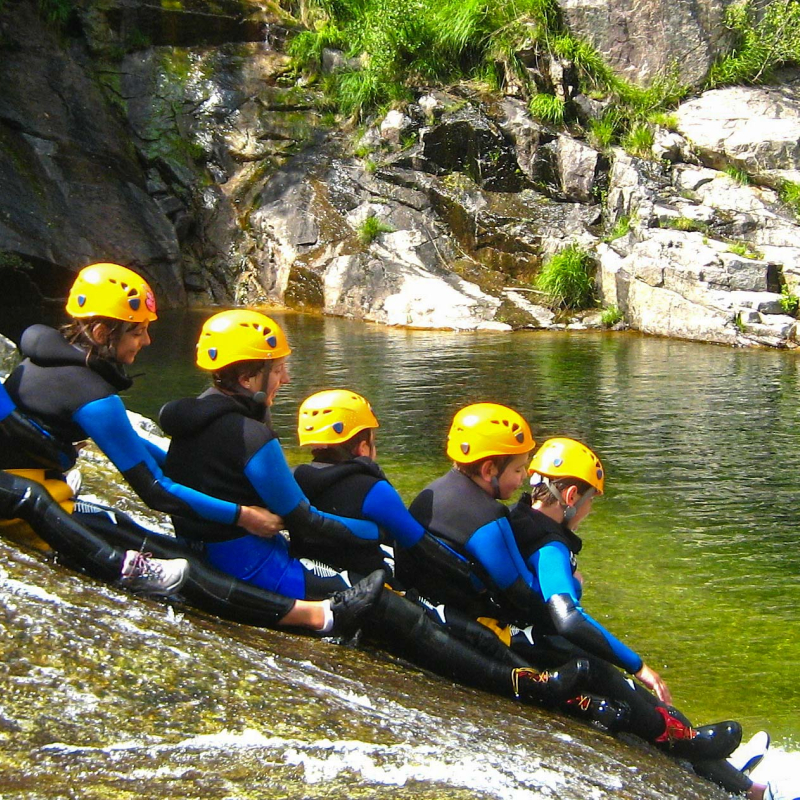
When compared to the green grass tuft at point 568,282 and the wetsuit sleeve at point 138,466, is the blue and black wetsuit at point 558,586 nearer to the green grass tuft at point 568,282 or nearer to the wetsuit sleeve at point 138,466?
the wetsuit sleeve at point 138,466

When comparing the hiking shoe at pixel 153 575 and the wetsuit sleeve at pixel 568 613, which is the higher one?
the hiking shoe at pixel 153 575

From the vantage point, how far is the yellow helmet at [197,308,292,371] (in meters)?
3.58

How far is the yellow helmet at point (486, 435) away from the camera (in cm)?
377

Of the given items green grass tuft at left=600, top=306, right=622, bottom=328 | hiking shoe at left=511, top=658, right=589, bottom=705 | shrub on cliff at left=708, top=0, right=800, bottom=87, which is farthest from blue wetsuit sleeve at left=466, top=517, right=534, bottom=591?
shrub on cliff at left=708, top=0, right=800, bottom=87

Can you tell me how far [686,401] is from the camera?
10609 mm

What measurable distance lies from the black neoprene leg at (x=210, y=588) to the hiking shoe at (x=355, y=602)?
0.56ft

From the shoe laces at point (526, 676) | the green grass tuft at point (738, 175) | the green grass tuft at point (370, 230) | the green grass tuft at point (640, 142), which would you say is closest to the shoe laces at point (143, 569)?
the shoe laces at point (526, 676)

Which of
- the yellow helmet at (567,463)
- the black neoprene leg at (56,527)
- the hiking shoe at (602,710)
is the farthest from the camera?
the yellow helmet at (567,463)

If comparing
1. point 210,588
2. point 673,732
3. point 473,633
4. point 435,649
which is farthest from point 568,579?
point 210,588

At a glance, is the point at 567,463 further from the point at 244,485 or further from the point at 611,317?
the point at 611,317

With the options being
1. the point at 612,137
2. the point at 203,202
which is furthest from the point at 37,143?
the point at 612,137

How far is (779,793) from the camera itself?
3.59 m

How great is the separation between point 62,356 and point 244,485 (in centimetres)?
78

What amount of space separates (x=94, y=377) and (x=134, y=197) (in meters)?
16.4
